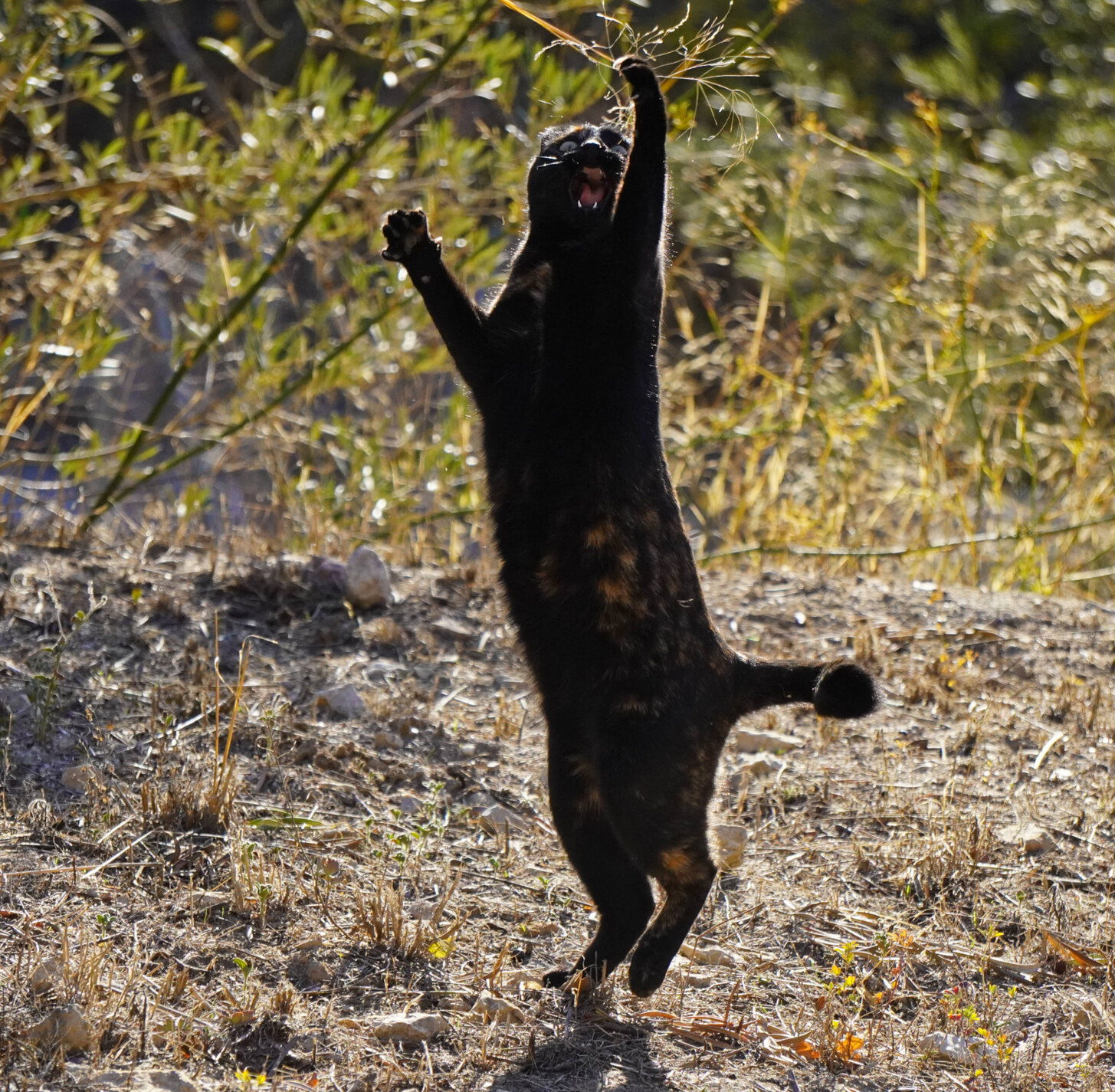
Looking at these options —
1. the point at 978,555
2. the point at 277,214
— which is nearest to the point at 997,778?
the point at 978,555

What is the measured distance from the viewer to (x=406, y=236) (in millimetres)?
3035

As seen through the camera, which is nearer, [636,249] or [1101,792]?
[636,249]

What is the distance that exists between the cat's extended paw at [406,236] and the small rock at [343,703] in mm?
1425

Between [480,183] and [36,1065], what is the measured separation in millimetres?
5189

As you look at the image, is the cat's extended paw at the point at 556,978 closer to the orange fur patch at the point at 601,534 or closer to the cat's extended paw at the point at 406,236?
the orange fur patch at the point at 601,534

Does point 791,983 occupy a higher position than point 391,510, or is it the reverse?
point 391,510

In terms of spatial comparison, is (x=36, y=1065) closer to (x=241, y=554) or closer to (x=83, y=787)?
(x=83, y=787)

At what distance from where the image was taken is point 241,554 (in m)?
4.89

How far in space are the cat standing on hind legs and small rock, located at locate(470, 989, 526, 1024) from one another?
19 centimetres

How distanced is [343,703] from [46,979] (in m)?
1.56

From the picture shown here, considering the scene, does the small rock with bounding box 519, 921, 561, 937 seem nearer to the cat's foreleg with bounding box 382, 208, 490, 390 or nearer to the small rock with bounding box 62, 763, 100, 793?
the small rock with bounding box 62, 763, 100, 793

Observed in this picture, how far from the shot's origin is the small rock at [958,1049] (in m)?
2.58

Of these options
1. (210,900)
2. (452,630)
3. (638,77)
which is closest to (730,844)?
(210,900)

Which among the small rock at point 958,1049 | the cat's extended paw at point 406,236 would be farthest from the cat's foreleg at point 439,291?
the small rock at point 958,1049
